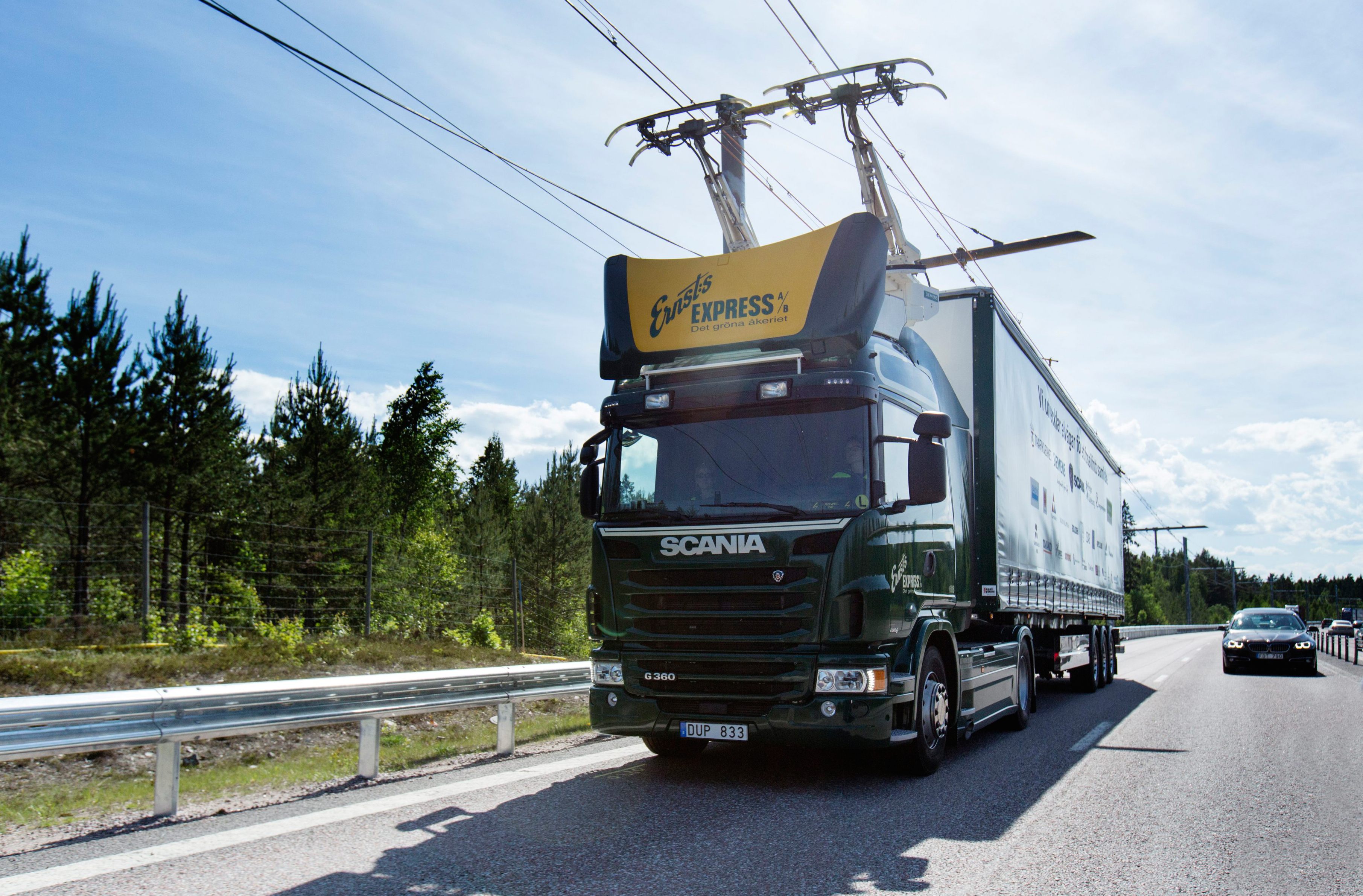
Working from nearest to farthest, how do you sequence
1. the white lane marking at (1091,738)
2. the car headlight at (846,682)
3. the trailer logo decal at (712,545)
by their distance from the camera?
the car headlight at (846,682) → the trailer logo decal at (712,545) → the white lane marking at (1091,738)

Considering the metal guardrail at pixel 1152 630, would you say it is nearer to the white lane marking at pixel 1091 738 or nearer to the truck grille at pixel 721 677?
the white lane marking at pixel 1091 738

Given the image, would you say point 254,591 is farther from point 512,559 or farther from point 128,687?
point 128,687

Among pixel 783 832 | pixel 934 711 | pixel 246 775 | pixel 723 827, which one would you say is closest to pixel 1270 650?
pixel 934 711

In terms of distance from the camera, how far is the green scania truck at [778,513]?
6.14m

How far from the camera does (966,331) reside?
357 inches

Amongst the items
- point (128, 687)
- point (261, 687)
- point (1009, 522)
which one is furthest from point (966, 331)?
point (128, 687)

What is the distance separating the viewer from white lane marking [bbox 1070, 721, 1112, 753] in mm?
8547

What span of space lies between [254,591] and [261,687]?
40.9ft

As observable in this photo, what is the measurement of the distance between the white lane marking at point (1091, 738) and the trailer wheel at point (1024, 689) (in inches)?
26.6

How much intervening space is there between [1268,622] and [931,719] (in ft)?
61.0

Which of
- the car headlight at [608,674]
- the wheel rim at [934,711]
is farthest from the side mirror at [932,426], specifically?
the car headlight at [608,674]

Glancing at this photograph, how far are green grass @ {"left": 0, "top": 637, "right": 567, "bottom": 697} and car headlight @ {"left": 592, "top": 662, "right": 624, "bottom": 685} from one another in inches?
154

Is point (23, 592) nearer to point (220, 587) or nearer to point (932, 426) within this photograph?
point (220, 587)

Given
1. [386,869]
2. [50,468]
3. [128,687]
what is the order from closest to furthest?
[386,869] < [128,687] < [50,468]
